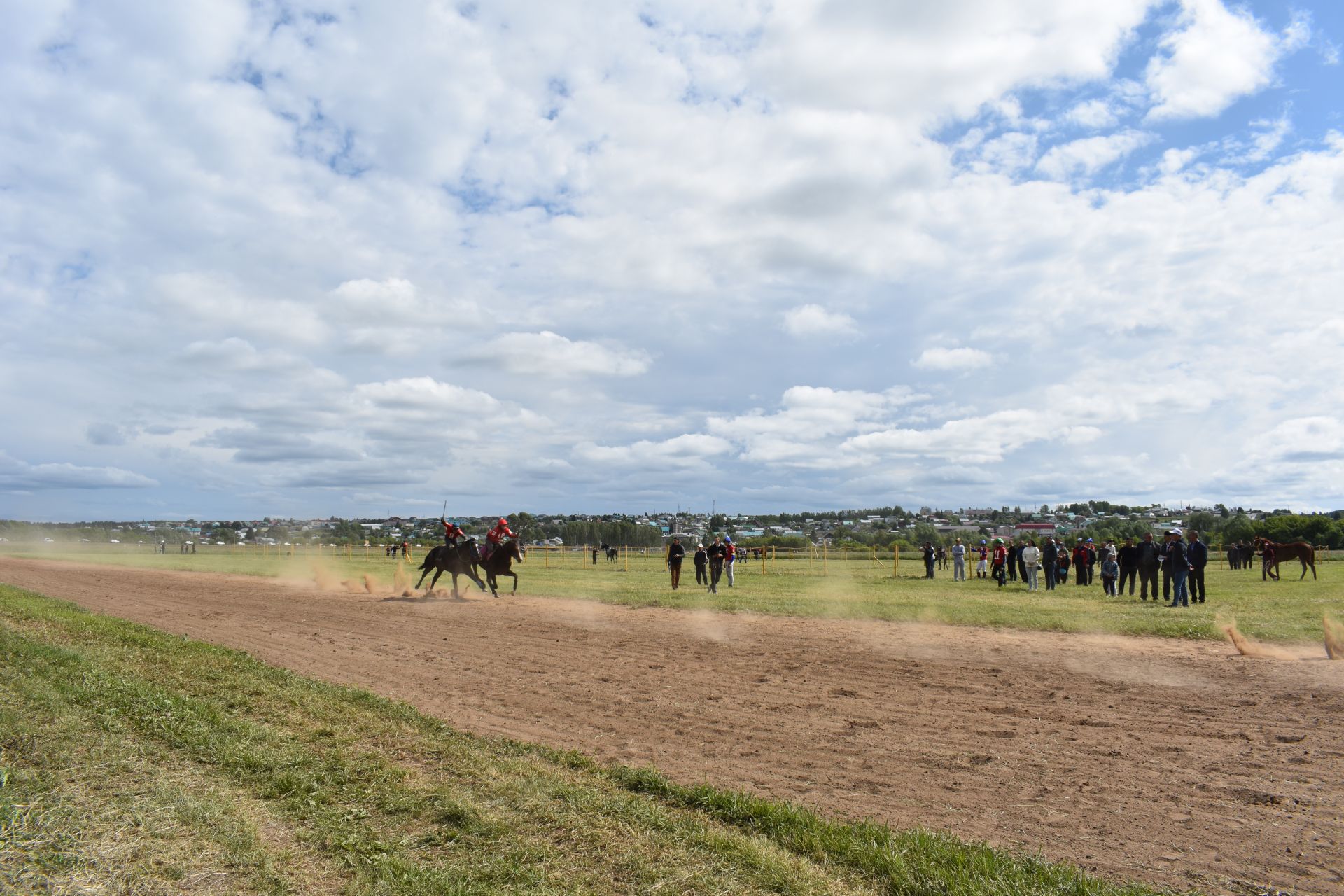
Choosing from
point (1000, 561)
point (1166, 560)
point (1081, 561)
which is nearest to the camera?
point (1166, 560)

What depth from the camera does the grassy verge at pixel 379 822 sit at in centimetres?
466

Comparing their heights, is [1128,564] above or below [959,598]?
above

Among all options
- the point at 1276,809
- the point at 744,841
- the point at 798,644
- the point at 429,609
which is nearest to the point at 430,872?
the point at 744,841

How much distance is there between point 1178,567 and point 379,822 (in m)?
21.1

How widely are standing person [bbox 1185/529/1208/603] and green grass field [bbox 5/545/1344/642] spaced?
1.40 feet

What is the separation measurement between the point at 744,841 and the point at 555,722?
4.05m

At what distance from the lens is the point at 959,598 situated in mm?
23219

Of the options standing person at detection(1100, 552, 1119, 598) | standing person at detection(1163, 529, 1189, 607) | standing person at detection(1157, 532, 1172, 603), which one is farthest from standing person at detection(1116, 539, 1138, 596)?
standing person at detection(1163, 529, 1189, 607)

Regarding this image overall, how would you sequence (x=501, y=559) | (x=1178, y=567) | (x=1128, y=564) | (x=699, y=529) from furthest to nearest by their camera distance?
(x=699, y=529) < (x=1128, y=564) < (x=501, y=559) < (x=1178, y=567)

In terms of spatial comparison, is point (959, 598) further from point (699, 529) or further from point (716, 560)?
point (699, 529)

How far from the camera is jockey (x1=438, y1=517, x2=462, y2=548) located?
80.3ft

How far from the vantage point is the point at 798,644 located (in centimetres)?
1441

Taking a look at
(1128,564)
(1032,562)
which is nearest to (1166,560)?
(1128,564)

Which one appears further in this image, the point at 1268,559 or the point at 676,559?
the point at 1268,559
